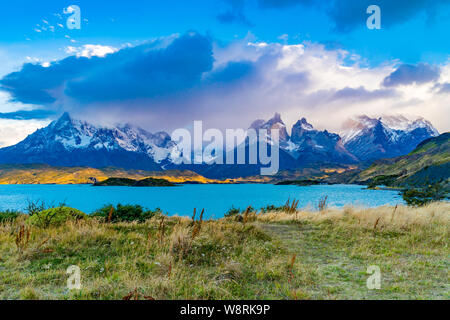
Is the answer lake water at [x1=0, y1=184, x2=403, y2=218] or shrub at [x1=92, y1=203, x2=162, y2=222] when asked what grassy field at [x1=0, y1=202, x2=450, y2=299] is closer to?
shrub at [x1=92, y1=203, x2=162, y2=222]

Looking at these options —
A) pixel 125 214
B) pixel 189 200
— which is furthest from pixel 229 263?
pixel 189 200

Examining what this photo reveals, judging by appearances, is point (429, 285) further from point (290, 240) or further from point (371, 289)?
point (290, 240)

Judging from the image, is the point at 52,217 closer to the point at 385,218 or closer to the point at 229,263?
the point at 229,263

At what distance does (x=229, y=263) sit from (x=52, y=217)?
35.4ft

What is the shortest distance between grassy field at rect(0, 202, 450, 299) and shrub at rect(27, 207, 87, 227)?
0.48 meters

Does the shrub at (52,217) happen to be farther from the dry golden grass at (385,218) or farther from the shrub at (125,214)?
the dry golden grass at (385,218)

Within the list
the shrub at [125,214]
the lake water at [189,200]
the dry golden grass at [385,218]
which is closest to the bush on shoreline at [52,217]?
the shrub at [125,214]

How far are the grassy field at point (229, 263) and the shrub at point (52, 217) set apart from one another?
476 mm

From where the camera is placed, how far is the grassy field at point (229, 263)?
6.16 meters

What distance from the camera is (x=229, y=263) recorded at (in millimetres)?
7828

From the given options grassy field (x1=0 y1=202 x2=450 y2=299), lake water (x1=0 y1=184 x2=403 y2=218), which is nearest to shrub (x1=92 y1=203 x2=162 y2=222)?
grassy field (x1=0 y1=202 x2=450 y2=299)
